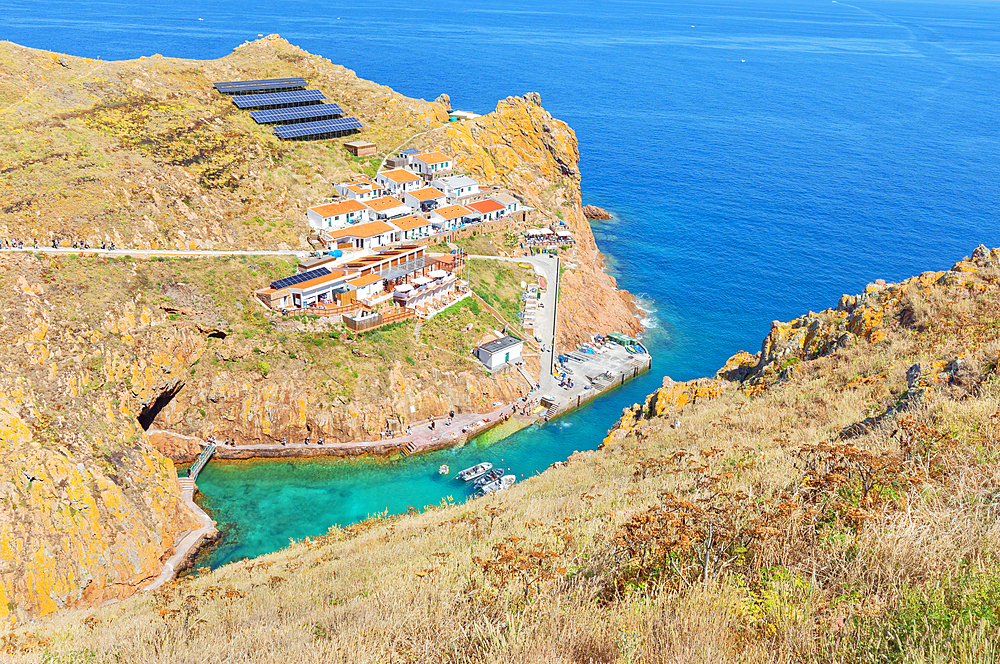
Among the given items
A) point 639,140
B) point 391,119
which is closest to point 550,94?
point 639,140

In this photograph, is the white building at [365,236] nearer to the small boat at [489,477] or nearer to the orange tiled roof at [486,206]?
the orange tiled roof at [486,206]

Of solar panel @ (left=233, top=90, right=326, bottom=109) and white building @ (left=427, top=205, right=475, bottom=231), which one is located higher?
solar panel @ (left=233, top=90, right=326, bottom=109)

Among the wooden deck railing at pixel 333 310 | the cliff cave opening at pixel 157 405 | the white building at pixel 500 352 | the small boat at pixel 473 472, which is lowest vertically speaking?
the small boat at pixel 473 472

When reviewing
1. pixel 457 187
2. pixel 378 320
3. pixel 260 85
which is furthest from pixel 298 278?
pixel 260 85

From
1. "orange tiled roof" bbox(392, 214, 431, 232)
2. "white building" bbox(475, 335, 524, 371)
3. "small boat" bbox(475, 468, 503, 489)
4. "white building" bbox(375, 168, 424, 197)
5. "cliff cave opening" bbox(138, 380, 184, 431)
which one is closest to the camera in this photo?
"small boat" bbox(475, 468, 503, 489)

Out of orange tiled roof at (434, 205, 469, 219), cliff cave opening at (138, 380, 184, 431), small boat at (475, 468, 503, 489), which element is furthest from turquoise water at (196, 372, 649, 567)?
orange tiled roof at (434, 205, 469, 219)

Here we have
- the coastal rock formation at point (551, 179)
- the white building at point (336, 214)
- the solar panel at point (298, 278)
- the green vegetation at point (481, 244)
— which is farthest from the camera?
the green vegetation at point (481, 244)

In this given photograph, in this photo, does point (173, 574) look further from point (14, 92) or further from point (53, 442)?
point (14, 92)

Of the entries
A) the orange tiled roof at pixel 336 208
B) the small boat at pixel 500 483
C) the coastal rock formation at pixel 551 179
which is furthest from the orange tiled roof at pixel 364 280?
the small boat at pixel 500 483

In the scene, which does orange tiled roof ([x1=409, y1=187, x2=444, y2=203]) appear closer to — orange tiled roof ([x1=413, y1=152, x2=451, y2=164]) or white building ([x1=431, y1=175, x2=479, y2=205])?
white building ([x1=431, y1=175, x2=479, y2=205])
